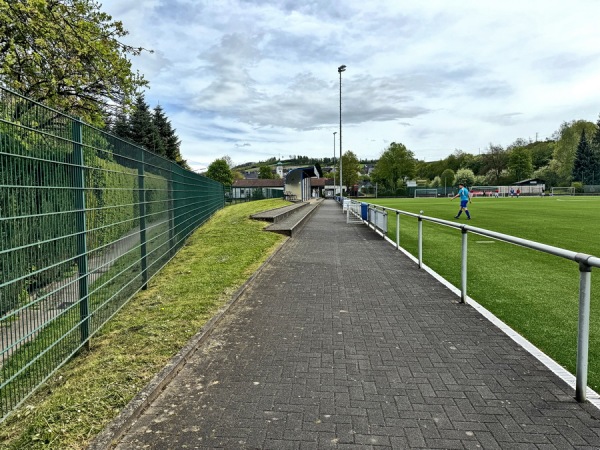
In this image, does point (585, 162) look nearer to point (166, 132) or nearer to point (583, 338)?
point (166, 132)

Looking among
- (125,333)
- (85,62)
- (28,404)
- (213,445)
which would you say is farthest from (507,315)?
(85,62)

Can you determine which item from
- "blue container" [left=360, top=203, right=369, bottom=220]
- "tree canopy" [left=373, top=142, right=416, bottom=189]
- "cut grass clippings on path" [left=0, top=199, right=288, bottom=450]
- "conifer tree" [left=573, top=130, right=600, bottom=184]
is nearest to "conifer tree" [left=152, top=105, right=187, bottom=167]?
"blue container" [left=360, top=203, right=369, bottom=220]

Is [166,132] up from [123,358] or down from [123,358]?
up

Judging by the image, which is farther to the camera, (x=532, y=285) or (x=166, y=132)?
(x=166, y=132)

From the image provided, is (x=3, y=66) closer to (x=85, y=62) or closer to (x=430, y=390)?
(x=85, y=62)

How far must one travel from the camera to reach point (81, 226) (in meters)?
4.13

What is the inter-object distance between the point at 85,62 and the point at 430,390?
11471 millimetres

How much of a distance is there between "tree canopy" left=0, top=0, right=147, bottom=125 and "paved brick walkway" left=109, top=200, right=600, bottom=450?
25.4 feet

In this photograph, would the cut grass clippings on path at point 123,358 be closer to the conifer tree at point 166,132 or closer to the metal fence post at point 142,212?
the metal fence post at point 142,212

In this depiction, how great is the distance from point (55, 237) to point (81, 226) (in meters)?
0.51

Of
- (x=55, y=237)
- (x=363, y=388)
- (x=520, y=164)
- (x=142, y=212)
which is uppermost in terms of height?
(x=520, y=164)

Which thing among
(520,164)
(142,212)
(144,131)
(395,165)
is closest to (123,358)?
(142,212)

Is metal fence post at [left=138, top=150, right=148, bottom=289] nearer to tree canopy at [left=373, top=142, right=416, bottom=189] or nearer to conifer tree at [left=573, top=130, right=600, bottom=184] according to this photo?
conifer tree at [left=573, top=130, right=600, bottom=184]

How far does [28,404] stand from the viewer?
3209 mm
